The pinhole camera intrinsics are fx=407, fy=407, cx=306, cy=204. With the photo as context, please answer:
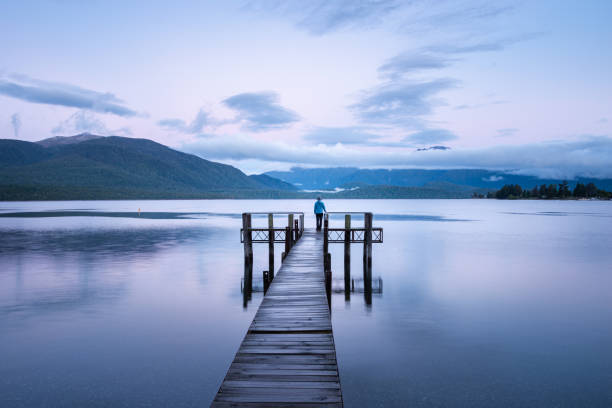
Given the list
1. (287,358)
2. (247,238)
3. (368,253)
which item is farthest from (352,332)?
(247,238)

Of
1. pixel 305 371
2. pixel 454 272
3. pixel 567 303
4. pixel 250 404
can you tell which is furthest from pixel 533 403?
pixel 454 272

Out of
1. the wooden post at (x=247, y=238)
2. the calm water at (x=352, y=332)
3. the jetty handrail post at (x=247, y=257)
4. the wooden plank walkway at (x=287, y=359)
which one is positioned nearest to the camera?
the wooden plank walkway at (x=287, y=359)

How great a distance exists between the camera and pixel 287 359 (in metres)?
8.40

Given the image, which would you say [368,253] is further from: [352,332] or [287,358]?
[287,358]

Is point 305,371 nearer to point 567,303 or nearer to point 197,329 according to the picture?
point 197,329

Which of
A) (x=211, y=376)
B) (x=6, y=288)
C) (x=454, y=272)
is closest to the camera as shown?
(x=211, y=376)

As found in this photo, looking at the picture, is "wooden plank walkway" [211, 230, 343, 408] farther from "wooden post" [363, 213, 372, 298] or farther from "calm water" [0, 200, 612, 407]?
"wooden post" [363, 213, 372, 298]

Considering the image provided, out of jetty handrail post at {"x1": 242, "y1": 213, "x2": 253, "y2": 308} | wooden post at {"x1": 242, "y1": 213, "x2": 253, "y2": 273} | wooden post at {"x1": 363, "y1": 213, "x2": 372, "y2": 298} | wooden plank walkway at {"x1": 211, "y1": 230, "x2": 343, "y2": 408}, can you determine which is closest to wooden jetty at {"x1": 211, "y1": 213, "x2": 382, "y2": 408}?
wooden plank walkway at {"x1": 211, "y1": 230, "x2": 343, "y2": 408}

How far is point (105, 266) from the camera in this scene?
30906 mm

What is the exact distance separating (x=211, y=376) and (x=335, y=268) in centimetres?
2001

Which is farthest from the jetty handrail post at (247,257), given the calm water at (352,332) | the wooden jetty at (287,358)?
the wooden jetty at (287,358)

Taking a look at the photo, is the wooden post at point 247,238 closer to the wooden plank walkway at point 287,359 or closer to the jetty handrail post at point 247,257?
the jetty handrail post at point 247,257

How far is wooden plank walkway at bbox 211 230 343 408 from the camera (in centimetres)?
685

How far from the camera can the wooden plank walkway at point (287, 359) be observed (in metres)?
6.85
